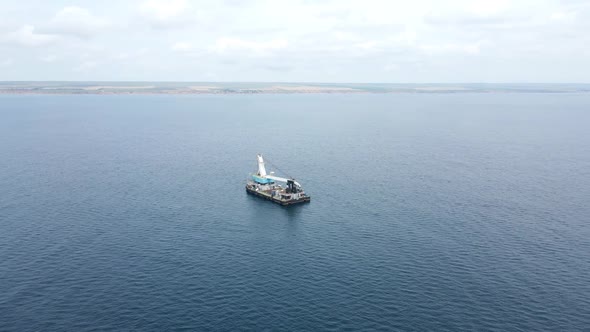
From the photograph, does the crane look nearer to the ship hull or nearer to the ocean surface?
the ship hull

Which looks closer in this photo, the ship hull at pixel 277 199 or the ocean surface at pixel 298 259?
the ocean surface at pixel 298 259

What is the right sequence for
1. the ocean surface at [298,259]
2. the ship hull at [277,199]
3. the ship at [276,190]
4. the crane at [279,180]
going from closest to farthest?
the ocean surface at [298,259], the ship hull at [277,199], the ship at [276,190], the crane at [279,180]

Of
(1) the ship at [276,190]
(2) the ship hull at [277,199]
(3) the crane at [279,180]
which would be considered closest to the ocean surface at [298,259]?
(2) the ship hull at [277,199]

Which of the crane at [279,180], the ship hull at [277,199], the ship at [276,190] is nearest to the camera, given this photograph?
the ship hull at [277,199]

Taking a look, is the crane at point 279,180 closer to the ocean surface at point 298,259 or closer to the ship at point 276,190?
the ship at point 276,190

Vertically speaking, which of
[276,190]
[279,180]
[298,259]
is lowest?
[298,259]

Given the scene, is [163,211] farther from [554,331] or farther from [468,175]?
[468,175]

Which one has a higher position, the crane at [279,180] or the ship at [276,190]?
the crane at [279,180]

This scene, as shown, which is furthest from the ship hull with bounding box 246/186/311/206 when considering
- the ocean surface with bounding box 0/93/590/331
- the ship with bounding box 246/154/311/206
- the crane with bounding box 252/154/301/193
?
the crane with bounding box 252/154/301/193

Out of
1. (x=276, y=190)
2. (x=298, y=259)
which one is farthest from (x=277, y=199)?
(x=298, y=259)

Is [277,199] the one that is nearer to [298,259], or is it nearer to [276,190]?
[276,190]
